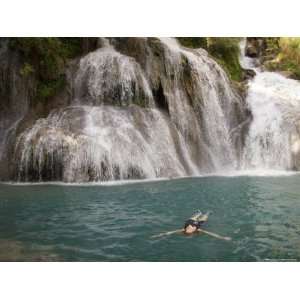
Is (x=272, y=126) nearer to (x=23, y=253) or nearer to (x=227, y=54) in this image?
(x=227, y=54)

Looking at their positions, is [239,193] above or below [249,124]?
below

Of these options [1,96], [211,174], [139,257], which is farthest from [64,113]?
[139,257]

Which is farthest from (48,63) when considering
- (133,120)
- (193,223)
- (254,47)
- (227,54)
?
(193,223)

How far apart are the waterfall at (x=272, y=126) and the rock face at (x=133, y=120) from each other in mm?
290

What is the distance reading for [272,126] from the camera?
9539 mm

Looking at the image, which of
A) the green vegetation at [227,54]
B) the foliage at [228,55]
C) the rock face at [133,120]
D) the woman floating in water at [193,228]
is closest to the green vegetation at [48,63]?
the rock face at [133,120]

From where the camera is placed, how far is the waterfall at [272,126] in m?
9.00

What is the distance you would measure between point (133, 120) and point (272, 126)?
10.8ft

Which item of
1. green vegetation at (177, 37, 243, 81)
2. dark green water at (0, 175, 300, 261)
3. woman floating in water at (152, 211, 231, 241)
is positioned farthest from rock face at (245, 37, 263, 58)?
woman floating in water at (152, 211, 231, 241)

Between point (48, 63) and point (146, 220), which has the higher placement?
point (48, 63)

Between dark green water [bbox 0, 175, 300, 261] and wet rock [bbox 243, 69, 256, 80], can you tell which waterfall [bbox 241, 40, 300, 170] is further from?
dark green water [bbox 0, 175, 300, 261]

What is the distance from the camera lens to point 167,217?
4961mm
